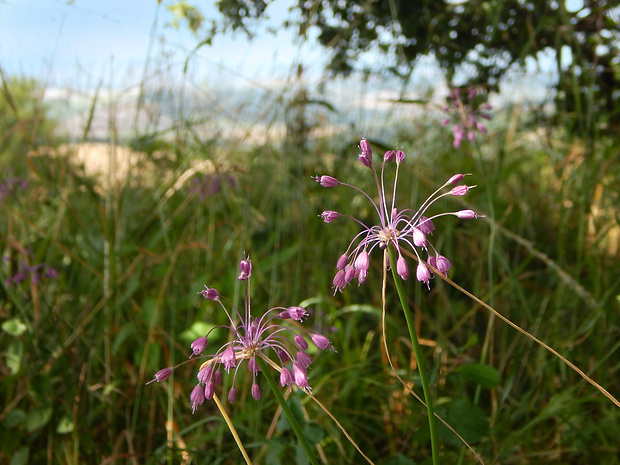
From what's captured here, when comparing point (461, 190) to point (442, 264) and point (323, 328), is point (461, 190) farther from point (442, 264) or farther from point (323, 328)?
point (323, 328)

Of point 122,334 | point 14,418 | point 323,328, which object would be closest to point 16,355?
point 14,418

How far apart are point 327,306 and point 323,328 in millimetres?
221

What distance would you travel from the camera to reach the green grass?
1.44 m

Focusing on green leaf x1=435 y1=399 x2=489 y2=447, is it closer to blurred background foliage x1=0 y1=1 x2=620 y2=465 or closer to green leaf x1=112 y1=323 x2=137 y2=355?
blurred background foliage x1=0 y1=1 x2=620 y2=465

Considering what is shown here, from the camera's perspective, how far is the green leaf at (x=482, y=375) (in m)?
1.16

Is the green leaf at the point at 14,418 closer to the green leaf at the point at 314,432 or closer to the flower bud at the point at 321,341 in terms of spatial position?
the green leaf at the point at 314,432

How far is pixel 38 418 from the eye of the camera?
1475mm

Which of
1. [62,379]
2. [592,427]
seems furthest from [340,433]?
[62,379]

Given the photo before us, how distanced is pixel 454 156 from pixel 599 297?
4.37 ft

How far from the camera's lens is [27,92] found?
17.8ft

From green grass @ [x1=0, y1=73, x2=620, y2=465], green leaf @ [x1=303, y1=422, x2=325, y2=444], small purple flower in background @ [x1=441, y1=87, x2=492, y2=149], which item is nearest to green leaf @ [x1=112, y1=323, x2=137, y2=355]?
green grass @ [x1=0, y1=73, x2=620, y2=465]

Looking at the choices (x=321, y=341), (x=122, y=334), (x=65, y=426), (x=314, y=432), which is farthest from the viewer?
(x=122, y=334)

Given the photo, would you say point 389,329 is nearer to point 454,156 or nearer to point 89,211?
point 454,156

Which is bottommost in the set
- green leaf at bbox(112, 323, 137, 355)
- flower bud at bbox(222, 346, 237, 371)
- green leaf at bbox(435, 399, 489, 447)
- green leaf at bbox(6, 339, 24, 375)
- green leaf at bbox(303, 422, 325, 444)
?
green leaf at bbox(6, 339, 24, 375)
